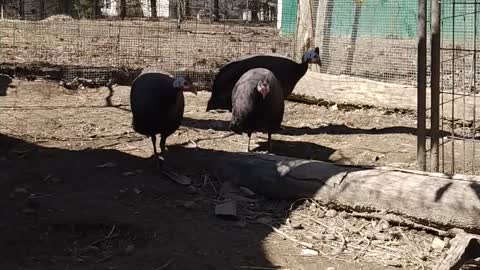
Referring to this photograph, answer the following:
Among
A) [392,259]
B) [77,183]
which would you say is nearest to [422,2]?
[392,259]

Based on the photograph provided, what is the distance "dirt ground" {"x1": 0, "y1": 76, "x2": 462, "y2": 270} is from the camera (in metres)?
3.58

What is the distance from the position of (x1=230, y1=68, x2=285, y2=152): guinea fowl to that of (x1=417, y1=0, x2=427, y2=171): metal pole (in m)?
1.72

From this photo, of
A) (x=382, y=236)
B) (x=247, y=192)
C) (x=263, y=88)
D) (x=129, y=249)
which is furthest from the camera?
(x=263, y=88)

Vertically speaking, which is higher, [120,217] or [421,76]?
[421,76]

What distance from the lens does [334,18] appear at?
8.23 m

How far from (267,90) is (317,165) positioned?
1548 mm

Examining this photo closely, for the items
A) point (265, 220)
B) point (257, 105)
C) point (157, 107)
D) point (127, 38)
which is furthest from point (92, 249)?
point (127, 38)

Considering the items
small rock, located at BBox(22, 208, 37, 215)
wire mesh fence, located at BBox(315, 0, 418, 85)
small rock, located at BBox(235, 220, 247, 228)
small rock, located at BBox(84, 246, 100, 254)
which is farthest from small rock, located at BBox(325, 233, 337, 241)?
wire mesh fence, located at BBox(315, 0, 418, 85)

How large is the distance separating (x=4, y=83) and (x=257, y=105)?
3971 mm

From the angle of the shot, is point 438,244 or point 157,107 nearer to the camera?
point 438,244

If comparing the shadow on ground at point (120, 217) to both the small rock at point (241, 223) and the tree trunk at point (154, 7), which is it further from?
the tree trunk at point (154, 7)

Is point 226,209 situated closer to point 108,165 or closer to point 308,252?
point 308,252

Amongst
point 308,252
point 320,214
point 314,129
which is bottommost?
point 308,252

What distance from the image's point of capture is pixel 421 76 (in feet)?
14.6
